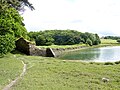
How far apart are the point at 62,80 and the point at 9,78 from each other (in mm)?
3681

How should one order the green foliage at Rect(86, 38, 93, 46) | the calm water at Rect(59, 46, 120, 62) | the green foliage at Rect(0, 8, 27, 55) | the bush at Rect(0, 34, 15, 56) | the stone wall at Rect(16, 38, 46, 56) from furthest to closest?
1. the green foliage at Rect(86, 38, 93, 46)
2. the stone wall at Rect(16, 38, 46, 56)
3. the calm water at Rect(59, 46, 120, 62)
4. the green foliage at Rect(0, 8, 27, 55)
5. the bush at Rect(0, 34, 15, 56)

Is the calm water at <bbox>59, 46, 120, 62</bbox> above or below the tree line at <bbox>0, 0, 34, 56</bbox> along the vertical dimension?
below

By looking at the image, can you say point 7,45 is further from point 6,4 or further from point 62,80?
point 62,80

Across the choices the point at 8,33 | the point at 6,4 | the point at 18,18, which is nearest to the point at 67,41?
the point at 18,18

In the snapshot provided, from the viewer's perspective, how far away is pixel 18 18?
49719 mm

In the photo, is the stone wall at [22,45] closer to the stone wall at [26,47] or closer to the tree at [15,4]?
the stone wall at [26,47]

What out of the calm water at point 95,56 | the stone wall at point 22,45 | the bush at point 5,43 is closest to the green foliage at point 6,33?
the bush at point 5,43

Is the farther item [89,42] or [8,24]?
[89,42]

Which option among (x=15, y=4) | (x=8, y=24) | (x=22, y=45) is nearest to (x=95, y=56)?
(x=22, y=45)

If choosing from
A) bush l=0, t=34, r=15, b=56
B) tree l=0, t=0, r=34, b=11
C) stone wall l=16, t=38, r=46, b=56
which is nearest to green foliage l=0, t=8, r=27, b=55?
bush l=0, t=34, r=15, b=56

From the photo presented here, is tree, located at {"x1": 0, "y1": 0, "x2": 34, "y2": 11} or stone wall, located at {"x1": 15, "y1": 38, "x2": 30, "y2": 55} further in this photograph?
stone wall, located at {"x1": 15, "y1": 38, "x2": 30, "y2": 55}

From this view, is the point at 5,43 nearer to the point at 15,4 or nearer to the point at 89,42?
the point at 15,4

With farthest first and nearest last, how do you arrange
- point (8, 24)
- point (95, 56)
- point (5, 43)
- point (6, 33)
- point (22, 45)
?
point (95, 56), point (22, 45), point (8, 24), point (6, 33), point (5, 43)

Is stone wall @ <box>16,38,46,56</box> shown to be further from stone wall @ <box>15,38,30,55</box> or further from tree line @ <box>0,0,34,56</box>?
tree line @ <box>0,0,34,56</box>
